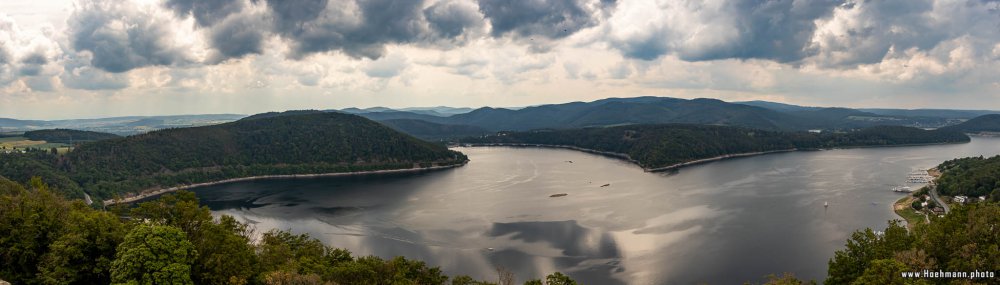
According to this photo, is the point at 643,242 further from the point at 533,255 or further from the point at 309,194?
the point at 309,194

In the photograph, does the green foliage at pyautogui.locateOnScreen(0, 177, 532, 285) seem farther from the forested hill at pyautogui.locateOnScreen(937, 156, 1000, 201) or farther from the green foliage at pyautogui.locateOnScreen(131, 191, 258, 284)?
the forested hill at pyautogui.locateOnScreen(937, 156, 1000, 201)

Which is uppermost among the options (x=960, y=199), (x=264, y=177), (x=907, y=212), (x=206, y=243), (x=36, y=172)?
(x=206, y=243)

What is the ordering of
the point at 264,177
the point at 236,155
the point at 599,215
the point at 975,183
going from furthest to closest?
1. the point at 236,155
2. the point at 264,177
3. the point at 975,183
4. the point at 599,215

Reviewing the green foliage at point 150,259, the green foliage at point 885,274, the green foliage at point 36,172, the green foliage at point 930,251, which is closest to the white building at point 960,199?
the green foliage at point 930,251

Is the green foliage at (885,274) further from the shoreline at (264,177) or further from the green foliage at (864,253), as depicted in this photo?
the shoreline at (264,177)

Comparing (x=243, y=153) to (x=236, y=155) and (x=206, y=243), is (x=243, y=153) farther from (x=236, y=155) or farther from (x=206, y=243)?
(x=206, y=243)

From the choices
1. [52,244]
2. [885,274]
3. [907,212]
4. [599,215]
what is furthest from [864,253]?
[907,212]
